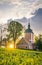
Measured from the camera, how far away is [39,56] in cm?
510

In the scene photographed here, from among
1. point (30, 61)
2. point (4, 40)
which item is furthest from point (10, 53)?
point (4, 40)

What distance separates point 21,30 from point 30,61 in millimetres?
9378

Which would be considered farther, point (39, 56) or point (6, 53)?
point (39, 56)

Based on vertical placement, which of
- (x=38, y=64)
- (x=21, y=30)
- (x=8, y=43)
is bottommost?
(x=38, y=64)

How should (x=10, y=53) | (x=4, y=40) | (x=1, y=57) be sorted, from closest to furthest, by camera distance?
(x=1, y=57), (x=10, y=53), (x=4, y=40)

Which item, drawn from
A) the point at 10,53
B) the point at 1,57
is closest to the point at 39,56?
the point at 10,53

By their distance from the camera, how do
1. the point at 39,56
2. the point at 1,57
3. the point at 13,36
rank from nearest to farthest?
1. the point at 1,57
2. the point at 39,56
3. the point at 13,36

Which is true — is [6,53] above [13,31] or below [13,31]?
below

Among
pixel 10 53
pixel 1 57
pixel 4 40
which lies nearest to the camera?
pixel 1 57

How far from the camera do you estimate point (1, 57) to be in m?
4.20

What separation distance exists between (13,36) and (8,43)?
30.9 inches

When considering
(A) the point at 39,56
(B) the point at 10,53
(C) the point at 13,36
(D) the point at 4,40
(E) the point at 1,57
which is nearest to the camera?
(E) the point at 1,57

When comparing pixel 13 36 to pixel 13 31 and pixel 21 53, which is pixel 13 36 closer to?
pixel 13 31

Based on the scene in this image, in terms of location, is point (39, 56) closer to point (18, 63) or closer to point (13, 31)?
point (18, 63)
